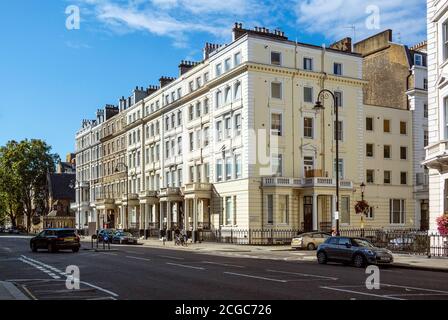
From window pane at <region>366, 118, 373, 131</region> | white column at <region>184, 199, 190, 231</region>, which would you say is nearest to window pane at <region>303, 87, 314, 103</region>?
window pane at <region>366, 118, 373, 131</region>

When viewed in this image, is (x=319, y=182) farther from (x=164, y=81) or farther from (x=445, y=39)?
(x=164, y=81)

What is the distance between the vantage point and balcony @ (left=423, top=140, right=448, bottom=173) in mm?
29406

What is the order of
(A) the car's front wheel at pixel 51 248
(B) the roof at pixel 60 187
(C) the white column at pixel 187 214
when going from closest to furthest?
(A) the car's front wheel at pixel 51 248 < (C) the white column at pixel 187 214 < (B) the roof at pixel 60 187

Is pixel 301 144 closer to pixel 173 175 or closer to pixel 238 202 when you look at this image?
pixel 238 202

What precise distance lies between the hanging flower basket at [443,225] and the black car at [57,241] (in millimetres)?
23403

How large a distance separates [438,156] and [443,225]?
343 centimetres

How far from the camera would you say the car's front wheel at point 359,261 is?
26.1 meters

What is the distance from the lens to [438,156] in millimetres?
29406

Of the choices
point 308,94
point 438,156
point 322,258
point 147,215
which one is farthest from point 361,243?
point 147,215

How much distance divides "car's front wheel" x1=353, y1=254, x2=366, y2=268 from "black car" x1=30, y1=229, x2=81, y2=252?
2085cm

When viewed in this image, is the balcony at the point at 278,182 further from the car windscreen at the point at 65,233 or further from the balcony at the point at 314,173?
the car windscreen at the point at 65,233

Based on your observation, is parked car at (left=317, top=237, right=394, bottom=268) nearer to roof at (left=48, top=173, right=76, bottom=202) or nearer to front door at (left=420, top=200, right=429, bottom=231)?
front door at (left=420, top=200, right=429, bottom=231)

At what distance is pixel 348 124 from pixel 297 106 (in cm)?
614

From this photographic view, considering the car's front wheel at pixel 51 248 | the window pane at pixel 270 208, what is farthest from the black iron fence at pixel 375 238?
the car's front wheel at pixel 51 248
